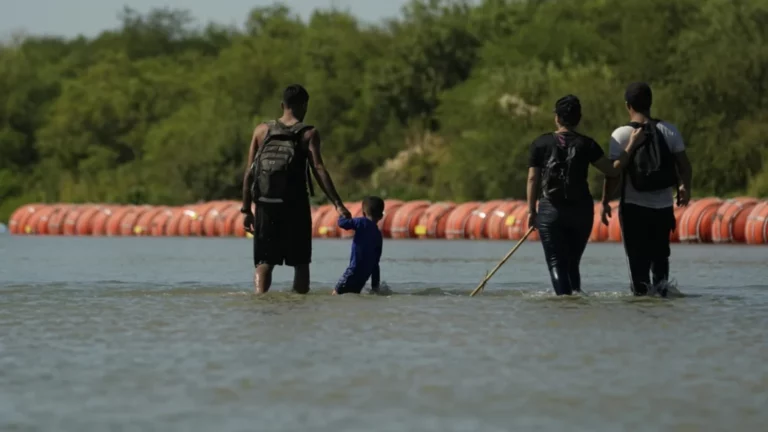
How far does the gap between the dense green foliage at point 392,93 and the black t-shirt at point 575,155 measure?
41.4 metres

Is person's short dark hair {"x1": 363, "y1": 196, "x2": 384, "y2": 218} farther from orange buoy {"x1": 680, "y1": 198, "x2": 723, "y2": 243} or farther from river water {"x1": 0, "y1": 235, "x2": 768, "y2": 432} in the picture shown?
orange buoy {"x1": 680, "y1": 198, "x2": 723, "y2": 243}

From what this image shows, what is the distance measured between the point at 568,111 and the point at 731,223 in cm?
2282

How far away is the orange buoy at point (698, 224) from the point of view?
35438mm

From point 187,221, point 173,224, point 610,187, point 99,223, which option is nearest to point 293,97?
point 610,187

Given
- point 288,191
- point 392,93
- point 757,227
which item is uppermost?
point 392,93

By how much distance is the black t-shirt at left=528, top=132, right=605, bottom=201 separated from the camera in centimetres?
1312

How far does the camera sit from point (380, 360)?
346 inches

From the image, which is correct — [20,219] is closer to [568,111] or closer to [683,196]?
[568,111]

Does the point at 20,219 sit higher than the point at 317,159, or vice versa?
the point at 20,219

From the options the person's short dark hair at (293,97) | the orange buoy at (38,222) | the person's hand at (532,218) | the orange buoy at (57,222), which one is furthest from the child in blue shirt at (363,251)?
the orange buoy at (38,222)

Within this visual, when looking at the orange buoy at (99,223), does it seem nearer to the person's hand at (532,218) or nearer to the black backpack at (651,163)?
the person's hand at (532,218)

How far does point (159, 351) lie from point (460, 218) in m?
33.0

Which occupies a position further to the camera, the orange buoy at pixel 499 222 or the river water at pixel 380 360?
the orange buoy at pixel 499 222

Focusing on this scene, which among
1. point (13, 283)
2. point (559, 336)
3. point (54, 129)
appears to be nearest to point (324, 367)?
point (559, 336)
